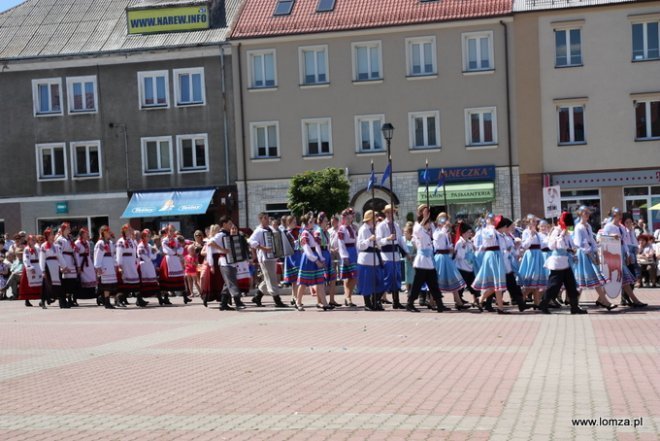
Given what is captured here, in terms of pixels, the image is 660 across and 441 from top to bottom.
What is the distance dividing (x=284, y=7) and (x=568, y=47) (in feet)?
39.7

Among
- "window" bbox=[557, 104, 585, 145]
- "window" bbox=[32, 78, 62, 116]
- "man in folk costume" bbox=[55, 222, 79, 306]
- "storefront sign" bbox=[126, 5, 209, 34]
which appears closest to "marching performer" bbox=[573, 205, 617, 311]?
"man in folk costume" bbox=[55, 222, 79, 306]

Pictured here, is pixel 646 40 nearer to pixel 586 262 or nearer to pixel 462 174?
pixel 462 174

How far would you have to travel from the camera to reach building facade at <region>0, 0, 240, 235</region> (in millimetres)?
43094

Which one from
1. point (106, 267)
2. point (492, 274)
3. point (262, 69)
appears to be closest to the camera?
point (492, 274)

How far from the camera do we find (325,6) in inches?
1670

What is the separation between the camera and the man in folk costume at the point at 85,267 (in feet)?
83.0

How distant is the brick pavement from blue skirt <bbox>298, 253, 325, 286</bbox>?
3033 millimetres

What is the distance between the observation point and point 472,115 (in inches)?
1591

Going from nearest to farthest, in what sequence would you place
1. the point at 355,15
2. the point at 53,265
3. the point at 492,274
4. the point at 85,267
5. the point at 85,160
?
1. the point at 492,274
2. the point at 53,265
3. the point at 85,267
4. the point at 355,15
5. the point at 85,160

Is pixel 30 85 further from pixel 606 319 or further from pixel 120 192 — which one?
pixel 606 319

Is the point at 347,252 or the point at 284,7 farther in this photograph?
the point at 284,7

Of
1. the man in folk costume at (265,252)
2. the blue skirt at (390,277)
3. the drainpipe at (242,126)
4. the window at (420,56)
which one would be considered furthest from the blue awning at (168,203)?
the blue skirt at (390,277)

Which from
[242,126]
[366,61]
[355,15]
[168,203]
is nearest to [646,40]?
[366,61]

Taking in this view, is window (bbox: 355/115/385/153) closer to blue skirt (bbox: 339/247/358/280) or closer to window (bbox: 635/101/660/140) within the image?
window (bbox: 635/101/660/140)
